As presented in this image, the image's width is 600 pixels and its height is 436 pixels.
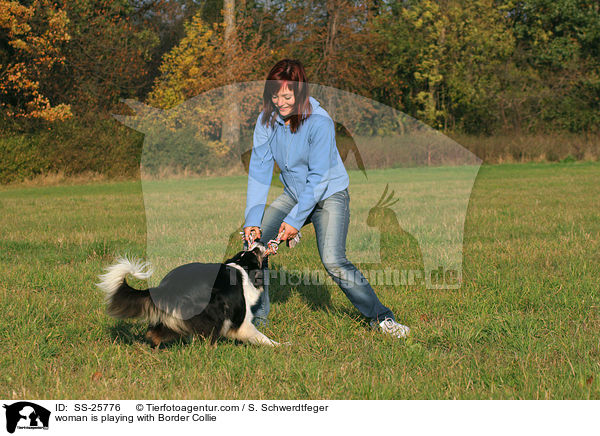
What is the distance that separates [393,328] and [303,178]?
4.69ft

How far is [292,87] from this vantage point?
436 cm

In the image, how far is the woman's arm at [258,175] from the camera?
471 cm

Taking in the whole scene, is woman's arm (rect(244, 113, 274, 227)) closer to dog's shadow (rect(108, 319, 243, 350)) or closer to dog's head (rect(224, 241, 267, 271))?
dog's head (rect(224, 241, 267, 271))

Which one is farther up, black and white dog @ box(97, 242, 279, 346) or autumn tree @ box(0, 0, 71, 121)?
autumn tree @ box(0, 0, 71, 121)

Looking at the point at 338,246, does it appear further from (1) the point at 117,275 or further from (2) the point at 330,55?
(2) the point at 330,55

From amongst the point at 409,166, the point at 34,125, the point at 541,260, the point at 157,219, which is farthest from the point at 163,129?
the point at 541,260

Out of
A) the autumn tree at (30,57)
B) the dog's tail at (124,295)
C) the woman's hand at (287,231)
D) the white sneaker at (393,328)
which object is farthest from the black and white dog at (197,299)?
the autumn tree at (30,57)

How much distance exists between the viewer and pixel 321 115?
14.8 ft

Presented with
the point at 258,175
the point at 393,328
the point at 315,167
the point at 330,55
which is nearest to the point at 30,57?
the point at 330,55

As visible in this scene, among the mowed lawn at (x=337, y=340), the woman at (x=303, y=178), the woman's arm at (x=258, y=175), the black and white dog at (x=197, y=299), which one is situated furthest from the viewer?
the woman's arm at (x=258, y=175)

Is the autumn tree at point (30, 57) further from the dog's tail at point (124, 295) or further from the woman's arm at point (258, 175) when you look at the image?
the dog's tail at point (124, 295)

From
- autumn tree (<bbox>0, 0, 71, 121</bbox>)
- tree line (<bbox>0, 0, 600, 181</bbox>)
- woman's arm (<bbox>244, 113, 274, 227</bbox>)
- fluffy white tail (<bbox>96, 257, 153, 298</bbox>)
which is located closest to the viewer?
fluffy white tail (<bbox>96, 257, 153, 298</bbox>)
